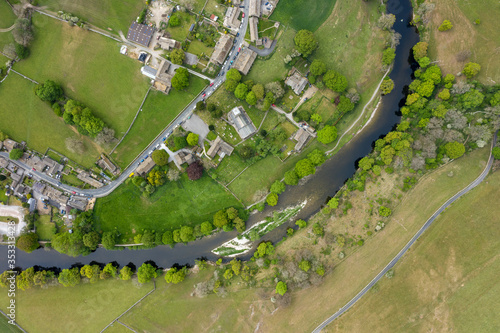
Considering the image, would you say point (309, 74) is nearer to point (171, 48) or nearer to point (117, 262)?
point (171, 48)

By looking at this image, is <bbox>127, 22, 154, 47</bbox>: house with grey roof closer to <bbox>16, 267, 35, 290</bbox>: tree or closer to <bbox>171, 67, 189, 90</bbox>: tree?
<bbox>171, 67, 189, 90</bbox>: tree

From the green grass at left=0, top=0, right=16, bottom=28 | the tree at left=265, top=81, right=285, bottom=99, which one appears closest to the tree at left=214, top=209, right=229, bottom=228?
the tree at left=265, top=81, right=285, bottom=99

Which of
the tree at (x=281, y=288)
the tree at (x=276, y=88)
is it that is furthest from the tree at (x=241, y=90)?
the tree at (x=281, y=288)

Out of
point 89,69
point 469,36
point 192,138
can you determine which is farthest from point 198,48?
point 469,36

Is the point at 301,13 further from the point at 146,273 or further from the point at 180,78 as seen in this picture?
the point at 146,273

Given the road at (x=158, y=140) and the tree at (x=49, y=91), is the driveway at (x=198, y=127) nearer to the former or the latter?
the road at (x=158, y=140)
